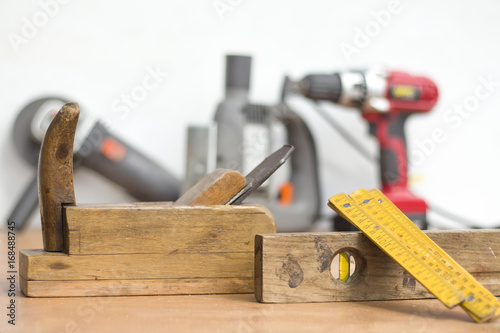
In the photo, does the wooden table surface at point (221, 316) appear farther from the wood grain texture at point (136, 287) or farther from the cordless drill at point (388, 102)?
the cordless drill at point (388, 102)

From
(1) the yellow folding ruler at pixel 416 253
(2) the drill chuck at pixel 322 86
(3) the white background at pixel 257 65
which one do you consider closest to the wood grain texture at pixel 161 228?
(1) the yellow folding ruler at pixel 416 253

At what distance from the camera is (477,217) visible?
173 cm

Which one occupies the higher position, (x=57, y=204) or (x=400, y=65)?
(x=400, y=65)

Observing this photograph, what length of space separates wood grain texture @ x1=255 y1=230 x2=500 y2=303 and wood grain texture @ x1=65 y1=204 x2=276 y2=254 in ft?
0.18

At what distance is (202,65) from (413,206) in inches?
24.9

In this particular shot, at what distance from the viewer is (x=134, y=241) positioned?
2.27ft

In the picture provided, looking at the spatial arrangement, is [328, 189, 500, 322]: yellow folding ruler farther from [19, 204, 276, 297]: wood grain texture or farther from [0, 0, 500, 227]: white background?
[0, 0, 500, 227]: white background

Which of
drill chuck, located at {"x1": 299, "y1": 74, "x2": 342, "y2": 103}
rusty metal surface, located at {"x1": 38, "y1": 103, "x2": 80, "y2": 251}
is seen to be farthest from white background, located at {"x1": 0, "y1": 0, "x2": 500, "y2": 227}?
rusty metal surface, located at {"x1": 38, "y1": 103, "x2": 80, "y2": 251}

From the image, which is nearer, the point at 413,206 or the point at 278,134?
the point at 413,206

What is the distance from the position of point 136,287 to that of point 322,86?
77 centimetres

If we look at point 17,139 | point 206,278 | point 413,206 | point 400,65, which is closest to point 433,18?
point 400,65

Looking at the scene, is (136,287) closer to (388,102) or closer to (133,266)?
(133,266)

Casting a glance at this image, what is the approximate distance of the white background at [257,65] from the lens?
4.82 feet

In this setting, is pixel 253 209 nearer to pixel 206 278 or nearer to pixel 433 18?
pixel 206 278
